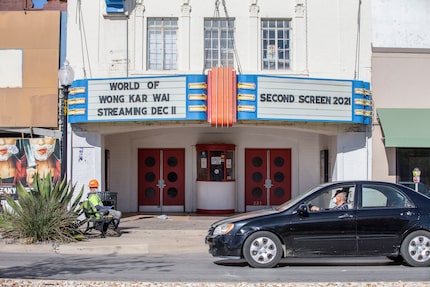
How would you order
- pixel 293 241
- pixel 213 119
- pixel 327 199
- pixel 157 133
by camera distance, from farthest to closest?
1. pixel 157 133
2. pixel 213 119
3. pixel 327 199
4. pixel 293 241

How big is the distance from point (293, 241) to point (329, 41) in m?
10.3

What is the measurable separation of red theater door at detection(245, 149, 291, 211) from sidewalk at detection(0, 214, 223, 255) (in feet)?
15.3

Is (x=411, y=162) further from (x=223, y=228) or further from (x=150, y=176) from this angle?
(x=223, y=228)

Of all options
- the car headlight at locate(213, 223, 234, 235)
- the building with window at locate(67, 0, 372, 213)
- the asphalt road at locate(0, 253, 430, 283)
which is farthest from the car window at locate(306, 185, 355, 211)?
the building with window at locate(67, 0, 372, 213)

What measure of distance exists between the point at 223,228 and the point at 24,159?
34.0ft

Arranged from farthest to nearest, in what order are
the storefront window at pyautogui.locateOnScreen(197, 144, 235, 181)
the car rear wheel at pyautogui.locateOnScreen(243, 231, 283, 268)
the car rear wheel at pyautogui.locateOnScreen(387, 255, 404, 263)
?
1. the storefront window at pyautogui.locateOnScreen(197, 144, 235, 181)
2. the car rear wheel at pyautogui.locateOnScreen(387, 255, 404, 263)
3. the car rear wheel at pyautogui.locateOnScreen(243, 231, 283, 268)

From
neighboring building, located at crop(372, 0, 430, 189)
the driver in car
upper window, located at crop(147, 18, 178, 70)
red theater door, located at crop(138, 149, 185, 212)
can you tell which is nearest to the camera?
the driver in car

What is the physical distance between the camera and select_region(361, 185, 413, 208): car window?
11.8m

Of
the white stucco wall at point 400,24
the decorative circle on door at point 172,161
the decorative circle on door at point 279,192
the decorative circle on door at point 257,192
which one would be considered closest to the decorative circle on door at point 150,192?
the decorative circle on door at point 172,161

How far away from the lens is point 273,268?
37.9 ft

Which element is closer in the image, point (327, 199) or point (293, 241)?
point (293, 241)

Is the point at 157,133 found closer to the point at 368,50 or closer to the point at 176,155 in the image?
the point at 176,155

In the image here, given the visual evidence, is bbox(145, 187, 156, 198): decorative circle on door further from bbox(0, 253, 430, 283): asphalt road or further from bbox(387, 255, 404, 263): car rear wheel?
bbox(387, 255, 404, 263): car rear wheel

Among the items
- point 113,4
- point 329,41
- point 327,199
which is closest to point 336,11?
point 329,41
